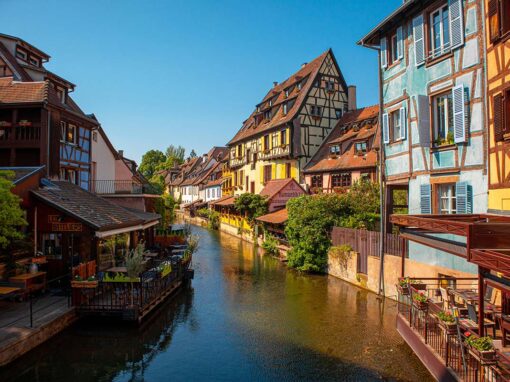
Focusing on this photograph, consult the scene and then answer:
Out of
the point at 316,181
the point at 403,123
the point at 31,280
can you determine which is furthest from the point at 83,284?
the point at 316,181

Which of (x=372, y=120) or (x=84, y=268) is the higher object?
(x=372, y=120)

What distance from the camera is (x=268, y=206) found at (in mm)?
32250

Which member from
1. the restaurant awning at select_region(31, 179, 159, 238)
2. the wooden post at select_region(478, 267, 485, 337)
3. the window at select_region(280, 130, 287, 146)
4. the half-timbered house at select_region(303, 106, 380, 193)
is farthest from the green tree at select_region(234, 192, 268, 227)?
the wooden post at select_region(478, 267, 485, 337)

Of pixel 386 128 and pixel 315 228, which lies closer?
pixel 386 128

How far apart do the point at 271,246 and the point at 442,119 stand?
1631cm

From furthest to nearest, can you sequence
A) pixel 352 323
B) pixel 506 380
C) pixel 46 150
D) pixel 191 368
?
pixel 46 150, pixel 352 323, pixel 191 368, pixel 506 380

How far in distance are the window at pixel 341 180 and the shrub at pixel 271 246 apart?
599 centimetres

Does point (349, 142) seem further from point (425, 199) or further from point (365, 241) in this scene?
point (425, 199)

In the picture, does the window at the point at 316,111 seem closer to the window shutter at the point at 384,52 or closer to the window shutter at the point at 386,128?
the window shutter at the point at 384,52

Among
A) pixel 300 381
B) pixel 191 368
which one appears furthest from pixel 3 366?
pixel 300 381

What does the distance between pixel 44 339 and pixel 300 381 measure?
22.4 feet

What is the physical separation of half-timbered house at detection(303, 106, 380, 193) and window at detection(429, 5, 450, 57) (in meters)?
10.2

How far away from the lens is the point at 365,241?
57.0 ft

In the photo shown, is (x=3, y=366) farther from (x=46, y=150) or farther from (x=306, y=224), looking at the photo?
(x=306, y=224)
